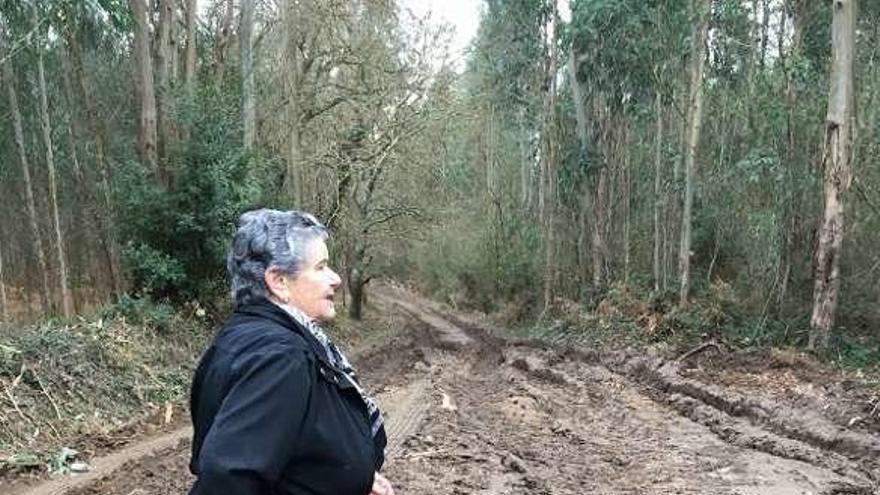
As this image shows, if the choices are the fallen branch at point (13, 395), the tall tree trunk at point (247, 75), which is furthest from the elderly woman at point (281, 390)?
the tall tree trunk at point (247, 75)

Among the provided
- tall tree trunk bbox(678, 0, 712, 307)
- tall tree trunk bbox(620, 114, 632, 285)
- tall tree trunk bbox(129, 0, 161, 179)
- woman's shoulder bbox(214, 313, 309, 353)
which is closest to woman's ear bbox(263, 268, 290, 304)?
woman's shoulder bbox(214, 313, 309, 353)

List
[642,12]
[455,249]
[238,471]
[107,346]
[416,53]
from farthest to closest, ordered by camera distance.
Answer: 1. [455,249]
2. [416,53]
3. [642,12]
4. [107,346]
5. [238,471]

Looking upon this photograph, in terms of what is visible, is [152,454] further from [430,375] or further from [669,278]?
[669,278]

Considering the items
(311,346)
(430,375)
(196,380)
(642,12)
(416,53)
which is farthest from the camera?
(416,53)

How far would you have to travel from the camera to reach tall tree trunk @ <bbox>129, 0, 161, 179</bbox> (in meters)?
15.9

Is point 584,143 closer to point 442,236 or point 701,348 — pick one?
point 701,348

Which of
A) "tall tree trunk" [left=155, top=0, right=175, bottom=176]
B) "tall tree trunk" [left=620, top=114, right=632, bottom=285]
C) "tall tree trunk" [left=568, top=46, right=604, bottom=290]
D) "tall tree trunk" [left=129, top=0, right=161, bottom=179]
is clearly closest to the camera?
"tall tree trunk" [left=129, top=0, right=161, bottom=179]

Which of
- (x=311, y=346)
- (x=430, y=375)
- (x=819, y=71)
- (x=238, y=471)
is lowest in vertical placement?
(x=430, y=375)

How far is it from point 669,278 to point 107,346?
1457cm

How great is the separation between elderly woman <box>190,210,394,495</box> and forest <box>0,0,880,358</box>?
1219cm

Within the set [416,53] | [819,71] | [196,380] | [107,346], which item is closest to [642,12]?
[819,71]

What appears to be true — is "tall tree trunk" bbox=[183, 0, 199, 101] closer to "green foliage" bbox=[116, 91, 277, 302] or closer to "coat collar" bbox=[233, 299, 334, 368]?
"green foliage" bbox=[116, 91, 277, 302]

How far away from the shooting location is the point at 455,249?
35688mm

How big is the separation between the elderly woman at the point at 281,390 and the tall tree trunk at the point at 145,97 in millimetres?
14320
